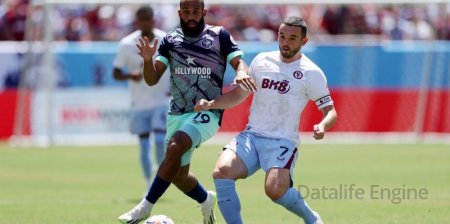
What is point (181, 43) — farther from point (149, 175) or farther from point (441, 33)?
point (441, 33)

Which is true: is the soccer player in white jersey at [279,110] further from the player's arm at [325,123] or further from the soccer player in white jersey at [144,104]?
the soccer player in white jersey at [144,104]

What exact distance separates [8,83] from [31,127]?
1226mm

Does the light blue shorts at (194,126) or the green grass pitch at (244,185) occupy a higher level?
the light blue shorts at (194,126)

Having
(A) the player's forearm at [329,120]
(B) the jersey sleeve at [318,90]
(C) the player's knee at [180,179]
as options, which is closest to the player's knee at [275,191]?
(A) the player's forearm at [329,120]

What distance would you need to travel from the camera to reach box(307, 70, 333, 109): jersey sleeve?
1035 centimetres

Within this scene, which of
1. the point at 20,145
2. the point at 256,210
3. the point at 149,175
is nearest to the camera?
the point at 256,210

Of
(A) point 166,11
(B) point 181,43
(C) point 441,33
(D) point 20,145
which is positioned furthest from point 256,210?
(C) point 441,33

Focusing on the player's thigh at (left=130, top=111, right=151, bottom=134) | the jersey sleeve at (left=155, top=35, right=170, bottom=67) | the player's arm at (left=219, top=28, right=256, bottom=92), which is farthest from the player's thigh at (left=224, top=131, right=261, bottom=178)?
the player's thigh at (left=130, top=111, right=151, bottom=134)

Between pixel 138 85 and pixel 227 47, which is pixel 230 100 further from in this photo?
pixel 138 85

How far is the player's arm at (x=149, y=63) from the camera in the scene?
1064 cm

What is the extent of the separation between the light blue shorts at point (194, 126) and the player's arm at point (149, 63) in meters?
0.50

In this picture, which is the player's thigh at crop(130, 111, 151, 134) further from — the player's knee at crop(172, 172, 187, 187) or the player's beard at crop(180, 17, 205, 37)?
the player's beard at crop(180, 17, 205, 37)

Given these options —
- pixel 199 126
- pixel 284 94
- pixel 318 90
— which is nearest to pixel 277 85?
pixel 284 94

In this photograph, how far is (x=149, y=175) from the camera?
50.6ft
